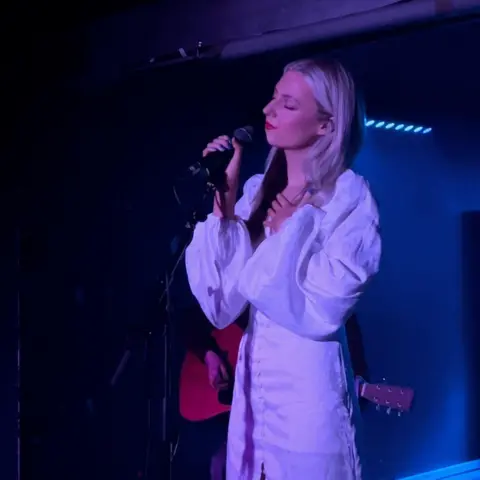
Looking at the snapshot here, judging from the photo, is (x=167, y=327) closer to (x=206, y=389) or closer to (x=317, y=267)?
(x=317, y=267)

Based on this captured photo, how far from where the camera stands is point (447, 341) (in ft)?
11.7

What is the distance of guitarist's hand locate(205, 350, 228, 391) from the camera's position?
2305mm

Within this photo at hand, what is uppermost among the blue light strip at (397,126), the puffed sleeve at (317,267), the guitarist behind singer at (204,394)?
the blue light strip at (397,126)

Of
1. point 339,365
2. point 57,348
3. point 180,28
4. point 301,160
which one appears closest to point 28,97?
point 180,28

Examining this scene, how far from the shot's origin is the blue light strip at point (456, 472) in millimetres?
3525

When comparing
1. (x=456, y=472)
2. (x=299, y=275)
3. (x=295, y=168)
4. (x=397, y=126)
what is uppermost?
(x=397, y=126)

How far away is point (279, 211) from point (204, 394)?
823mm

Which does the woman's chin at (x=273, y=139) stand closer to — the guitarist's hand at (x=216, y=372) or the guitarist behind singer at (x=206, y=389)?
the guitarist behind singer at (x=206, y=389)

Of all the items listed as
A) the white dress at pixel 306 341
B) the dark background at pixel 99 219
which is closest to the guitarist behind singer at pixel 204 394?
the dark background at pixel 99 219

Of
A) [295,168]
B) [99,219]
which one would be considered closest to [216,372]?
[295,168]

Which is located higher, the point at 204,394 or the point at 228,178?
the point at 228,178

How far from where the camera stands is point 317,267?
1820 millimetres

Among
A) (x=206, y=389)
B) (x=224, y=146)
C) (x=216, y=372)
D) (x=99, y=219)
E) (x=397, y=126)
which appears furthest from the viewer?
(x=397, y=126)

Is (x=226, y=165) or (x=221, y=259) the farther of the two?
(x=221, y=259)
